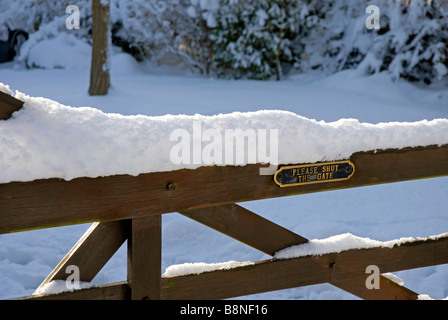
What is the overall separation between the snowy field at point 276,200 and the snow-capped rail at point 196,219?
2278mm

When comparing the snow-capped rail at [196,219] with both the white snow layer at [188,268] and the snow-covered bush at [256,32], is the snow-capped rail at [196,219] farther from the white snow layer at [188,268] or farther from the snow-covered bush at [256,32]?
the snow-covered bush at [256,32]

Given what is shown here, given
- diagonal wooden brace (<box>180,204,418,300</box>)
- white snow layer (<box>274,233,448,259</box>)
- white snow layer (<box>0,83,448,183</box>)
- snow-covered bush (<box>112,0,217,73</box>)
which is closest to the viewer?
white snow layer (<box>0,83,448,183</box>)

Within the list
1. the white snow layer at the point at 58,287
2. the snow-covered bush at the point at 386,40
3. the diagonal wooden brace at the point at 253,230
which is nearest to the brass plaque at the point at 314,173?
the diagonal wooden brace at the point at 253,230

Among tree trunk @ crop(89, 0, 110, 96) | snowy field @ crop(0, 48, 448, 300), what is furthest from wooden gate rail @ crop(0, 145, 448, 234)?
tree trunk @ crop(89, 0, 110, 96)

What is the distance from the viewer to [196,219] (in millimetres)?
1887

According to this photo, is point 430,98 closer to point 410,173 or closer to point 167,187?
point 410,173

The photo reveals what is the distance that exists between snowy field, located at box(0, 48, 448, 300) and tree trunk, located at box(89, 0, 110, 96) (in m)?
0.24

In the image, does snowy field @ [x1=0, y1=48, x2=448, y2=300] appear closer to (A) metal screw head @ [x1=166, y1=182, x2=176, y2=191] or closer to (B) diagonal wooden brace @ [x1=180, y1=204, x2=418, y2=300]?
(B) diagonal wooden brace @ [x1=180, y1=204, x2=418, y2=300]

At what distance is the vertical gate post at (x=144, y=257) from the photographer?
176 cm

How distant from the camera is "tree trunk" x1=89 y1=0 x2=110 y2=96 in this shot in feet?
29.8

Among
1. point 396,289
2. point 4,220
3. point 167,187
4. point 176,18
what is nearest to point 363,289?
point 396,289
